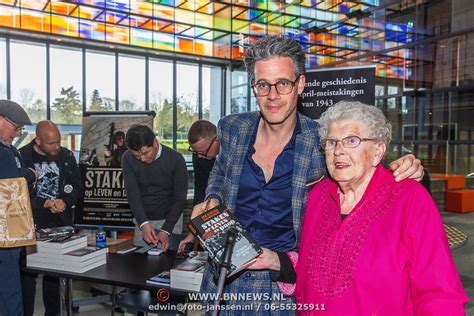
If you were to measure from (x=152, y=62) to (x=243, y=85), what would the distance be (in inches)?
144

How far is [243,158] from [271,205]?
8.0 inches

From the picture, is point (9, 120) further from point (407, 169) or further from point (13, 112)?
point (407, 169)

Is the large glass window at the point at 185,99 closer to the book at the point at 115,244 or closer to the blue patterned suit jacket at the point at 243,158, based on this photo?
the book at the point at 115,244

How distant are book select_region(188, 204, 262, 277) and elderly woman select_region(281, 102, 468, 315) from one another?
0.79 ft

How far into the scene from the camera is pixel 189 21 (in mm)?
14070

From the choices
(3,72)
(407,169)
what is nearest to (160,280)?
(407,169)

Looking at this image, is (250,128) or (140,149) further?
(140,149)

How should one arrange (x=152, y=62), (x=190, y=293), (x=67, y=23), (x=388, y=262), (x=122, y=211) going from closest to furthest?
(x=388, y=262)
(x=190, y=293)
(x=122, y=211)
(x=67, y=23)
(x=152, y=62)

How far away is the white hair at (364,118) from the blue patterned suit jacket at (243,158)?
5.7 inches

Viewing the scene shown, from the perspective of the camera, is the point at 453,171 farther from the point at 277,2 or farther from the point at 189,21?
the point at 189,21

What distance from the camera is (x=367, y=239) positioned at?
Result: 1184 mm

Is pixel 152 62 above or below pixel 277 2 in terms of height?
below

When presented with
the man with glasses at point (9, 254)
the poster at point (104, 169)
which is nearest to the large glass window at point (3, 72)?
the poster at point (104, 169)

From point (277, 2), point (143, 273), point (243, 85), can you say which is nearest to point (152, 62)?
point (243, 85)
